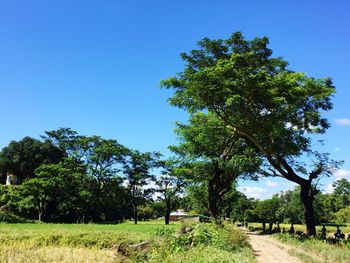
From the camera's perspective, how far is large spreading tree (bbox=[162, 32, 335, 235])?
2239 centimetres

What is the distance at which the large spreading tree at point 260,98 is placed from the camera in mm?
22391

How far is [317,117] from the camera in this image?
24.9 metres

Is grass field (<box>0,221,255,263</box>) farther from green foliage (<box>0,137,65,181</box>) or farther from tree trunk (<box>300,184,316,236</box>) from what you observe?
green foliage (<box>0,137,65,181</box>)

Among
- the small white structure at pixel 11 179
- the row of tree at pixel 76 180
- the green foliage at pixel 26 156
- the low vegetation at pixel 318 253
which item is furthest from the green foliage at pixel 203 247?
the small white structure at pixel 11 179

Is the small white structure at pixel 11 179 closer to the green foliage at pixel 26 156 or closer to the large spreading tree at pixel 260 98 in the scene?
the green foliage at pixel 26 156

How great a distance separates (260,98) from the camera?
23.1 metres

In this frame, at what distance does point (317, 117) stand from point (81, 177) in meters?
39.2

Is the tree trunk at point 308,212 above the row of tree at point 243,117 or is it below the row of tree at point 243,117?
below

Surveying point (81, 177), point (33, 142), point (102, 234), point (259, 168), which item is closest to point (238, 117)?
point (259, 168)

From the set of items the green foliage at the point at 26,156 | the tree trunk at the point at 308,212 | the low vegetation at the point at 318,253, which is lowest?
the low vegetation at the point at 318,253

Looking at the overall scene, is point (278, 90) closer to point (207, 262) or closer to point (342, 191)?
point (207, 262)

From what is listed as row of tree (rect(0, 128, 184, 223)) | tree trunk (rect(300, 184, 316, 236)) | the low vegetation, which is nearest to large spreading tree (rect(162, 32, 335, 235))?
tree trunk (rect(300, 184, 316, 236))

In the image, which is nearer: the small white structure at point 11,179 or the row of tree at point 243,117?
the row of tree at point 243,117

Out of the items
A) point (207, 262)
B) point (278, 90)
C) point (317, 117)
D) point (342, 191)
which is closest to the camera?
point (207, 262)
